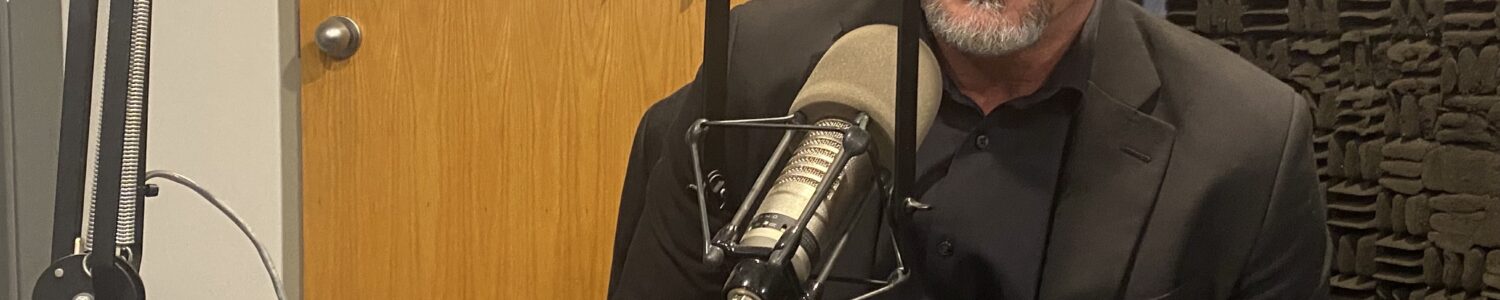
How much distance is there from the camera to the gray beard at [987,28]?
3.05ft

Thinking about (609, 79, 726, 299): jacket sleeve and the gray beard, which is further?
(609, 79, 726, 299): jacket sleeve

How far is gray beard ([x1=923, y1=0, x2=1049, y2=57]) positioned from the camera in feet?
3.05

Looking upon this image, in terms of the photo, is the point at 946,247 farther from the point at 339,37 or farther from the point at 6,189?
the point at 6,189

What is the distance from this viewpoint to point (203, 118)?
1.32 m

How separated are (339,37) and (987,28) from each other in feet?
2.18

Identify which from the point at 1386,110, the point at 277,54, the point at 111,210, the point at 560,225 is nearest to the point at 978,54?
the point at 1386,110

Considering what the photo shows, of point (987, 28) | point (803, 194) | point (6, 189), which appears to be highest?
point (987, 28)

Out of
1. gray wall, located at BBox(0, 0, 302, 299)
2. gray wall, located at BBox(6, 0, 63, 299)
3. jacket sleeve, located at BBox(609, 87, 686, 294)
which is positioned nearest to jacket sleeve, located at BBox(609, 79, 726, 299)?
jacket sleeve, located at BBox(609, 87, 686, 294)

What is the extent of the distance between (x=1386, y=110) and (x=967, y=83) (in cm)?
29

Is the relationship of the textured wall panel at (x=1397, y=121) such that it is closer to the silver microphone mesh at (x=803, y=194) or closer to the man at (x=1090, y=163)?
the man at (x=1090, y=163)

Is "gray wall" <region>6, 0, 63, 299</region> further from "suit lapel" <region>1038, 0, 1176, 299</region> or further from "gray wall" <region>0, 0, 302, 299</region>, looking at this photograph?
"suit lapel" <region>1038, 0, 1176, 299</region>

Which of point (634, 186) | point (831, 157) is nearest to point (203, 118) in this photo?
point (634, 186)

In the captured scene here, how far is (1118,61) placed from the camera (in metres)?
0.94

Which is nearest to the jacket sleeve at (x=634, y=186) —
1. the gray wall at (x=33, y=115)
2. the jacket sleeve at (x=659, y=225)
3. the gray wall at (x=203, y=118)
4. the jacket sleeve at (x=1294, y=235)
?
the jacket sleeve at (x=659, y=225)
